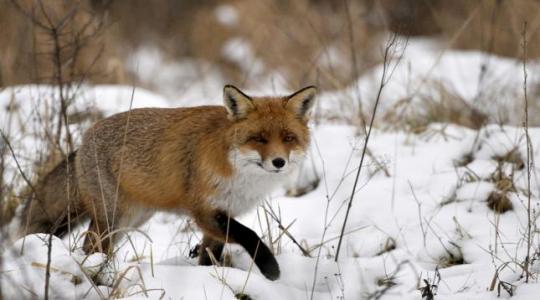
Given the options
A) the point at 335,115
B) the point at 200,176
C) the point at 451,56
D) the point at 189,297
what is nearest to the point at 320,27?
the point at 451,56

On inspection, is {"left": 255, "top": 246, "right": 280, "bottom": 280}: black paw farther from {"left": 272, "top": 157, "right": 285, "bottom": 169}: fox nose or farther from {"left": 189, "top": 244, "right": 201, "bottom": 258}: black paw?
{"left": 189, "top": 244, "right": 201, "bottom": 258}: black paw

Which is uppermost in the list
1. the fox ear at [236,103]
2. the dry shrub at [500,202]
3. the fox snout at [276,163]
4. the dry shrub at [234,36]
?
the dry shrub at [234,36]

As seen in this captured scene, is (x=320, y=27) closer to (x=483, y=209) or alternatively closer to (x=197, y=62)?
(x=197, y=62)

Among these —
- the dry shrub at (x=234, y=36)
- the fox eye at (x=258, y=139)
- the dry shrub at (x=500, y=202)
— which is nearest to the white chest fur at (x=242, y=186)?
the fox eye at (x=258, y=139)

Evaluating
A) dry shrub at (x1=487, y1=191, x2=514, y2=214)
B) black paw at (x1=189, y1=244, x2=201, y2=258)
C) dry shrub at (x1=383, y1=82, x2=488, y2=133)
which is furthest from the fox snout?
dry shrub at (x1=383, y1=82, x2=488, y2=133)

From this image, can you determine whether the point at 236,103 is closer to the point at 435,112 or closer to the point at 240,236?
the point at 240,236

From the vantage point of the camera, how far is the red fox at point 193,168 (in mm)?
3555

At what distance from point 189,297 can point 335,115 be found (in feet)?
13.2

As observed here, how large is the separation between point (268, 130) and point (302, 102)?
34cm

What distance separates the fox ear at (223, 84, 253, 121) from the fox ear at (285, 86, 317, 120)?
0.24 meters

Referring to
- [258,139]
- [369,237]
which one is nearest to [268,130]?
[258,139]

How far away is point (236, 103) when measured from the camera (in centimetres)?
368

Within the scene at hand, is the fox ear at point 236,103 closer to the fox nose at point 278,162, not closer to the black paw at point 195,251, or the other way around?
the fox nose at point 278,162

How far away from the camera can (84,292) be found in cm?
276
